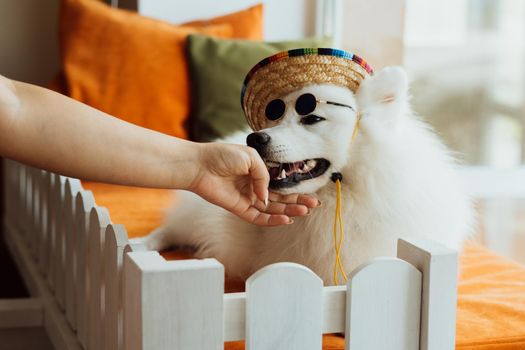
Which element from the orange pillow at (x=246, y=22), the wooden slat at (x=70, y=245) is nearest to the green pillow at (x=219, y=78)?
the orange pillow at (x=246, y=22)

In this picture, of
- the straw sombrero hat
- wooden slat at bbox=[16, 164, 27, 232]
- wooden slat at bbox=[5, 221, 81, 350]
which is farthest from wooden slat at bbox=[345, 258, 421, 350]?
wooden slat at bbox=[16, 164, 27, 232]

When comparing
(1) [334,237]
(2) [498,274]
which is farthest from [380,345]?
(2) [498,274]

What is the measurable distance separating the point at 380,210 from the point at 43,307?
3.08 feet

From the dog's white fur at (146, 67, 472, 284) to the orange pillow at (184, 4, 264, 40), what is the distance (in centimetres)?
118

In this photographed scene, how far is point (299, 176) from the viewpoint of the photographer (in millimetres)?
1110

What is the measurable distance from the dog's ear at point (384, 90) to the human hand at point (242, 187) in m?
0.18

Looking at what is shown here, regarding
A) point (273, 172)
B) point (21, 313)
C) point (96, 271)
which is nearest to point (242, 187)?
point (273, 172)

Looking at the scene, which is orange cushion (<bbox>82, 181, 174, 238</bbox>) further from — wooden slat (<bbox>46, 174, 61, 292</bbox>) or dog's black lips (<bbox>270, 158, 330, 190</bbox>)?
dog's black lips (<bbox>270, 158, 330, 190</bbox>)

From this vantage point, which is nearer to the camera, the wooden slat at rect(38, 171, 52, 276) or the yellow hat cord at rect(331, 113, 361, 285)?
the yellow hat cord at rect(331, 113, 361, 285)

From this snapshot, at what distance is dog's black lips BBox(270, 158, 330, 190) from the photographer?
1102 millimetres

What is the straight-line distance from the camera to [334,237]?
115 centimetres

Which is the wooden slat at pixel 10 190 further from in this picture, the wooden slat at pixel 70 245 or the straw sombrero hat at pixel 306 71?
the straw sombrero hat at pixel 306 71

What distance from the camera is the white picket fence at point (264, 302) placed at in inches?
31.2

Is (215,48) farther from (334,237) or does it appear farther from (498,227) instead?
(498,227)
